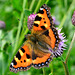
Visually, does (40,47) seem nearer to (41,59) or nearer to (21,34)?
(41,59)

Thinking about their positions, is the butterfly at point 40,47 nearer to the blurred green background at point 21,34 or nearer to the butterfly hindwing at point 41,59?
the butterfly hindwing at point 41,59

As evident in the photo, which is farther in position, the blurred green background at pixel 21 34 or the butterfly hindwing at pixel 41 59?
the blurred green background at pixel 21 34

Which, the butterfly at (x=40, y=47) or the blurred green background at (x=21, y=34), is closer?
the butterfly at (x=40, y=47)

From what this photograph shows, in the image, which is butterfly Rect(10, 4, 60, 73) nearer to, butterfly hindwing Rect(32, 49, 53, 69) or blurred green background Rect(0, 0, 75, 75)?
butterfly hindwing Rect(32, 49, 53, 69)

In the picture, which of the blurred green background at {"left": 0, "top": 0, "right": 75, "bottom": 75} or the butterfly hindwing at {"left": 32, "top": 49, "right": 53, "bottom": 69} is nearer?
the butterfly hindwing at {"left": 32, "top": 49, "right": 53, "bottom": 69}

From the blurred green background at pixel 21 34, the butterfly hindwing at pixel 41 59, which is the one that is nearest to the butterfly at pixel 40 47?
the butterfly hindwing at pixel 41 59

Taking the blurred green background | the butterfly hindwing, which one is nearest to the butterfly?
the butterfly hindwing

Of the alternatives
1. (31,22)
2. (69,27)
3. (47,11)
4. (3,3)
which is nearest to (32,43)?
(31,22)

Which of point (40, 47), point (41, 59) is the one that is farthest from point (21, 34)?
point (41, 59)

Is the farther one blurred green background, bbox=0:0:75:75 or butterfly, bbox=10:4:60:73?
blurred green background, bbox=0:0:75:75
